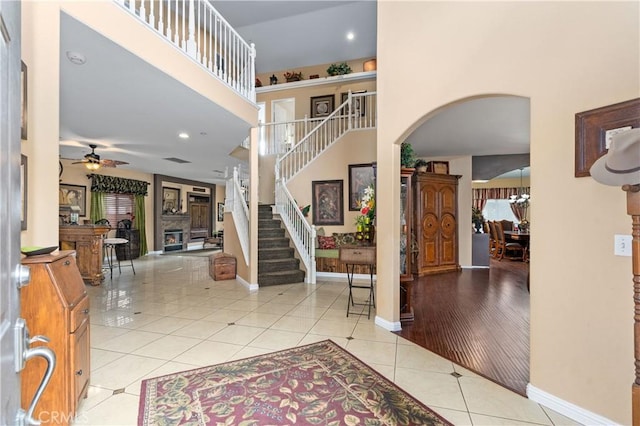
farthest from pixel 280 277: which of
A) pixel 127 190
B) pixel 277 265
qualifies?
pixel 127 190

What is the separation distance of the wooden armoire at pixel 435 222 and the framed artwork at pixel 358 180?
40.8 inches

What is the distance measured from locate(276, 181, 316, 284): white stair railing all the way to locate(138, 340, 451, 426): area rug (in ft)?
10.4

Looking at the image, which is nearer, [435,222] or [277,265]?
[277,265]

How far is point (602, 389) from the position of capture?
1.77m

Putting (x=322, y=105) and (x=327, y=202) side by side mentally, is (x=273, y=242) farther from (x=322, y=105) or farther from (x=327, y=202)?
(x=322, y=105)

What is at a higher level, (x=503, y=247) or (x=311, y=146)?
(x=311, y=146)

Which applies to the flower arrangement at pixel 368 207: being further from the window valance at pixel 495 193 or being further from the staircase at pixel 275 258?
the window valance at pixel 495 193

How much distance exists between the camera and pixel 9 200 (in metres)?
0.71

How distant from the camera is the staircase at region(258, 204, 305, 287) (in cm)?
550

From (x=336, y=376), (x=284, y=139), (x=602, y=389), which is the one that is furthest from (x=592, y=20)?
(x=284, y=139)

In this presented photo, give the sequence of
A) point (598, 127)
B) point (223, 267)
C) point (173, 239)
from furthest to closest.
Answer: point (173, 239)
point (223, 267)
point (598, 127)

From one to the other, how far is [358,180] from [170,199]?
314 inches

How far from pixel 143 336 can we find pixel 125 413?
137cm

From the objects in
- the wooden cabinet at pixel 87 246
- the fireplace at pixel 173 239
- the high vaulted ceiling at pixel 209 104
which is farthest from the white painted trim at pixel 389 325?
the fireplace at pixel 173 239
